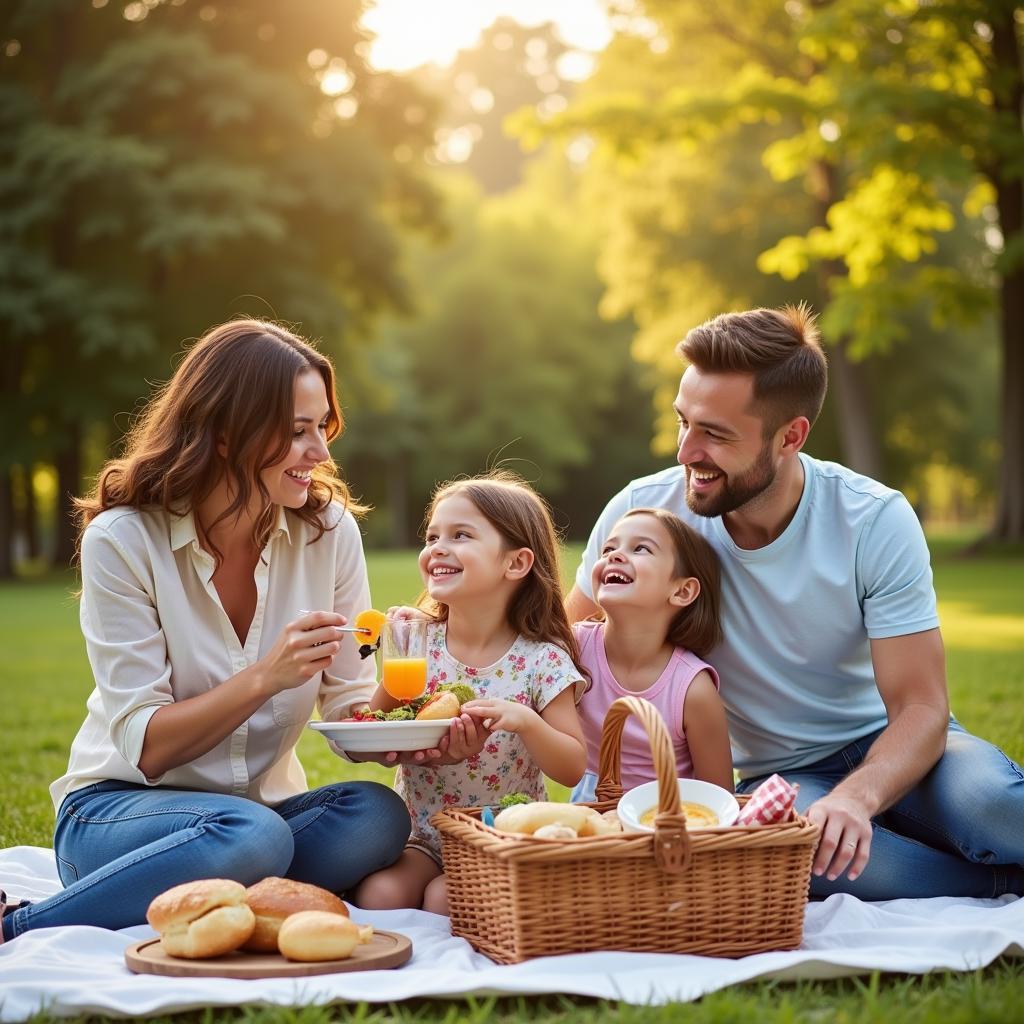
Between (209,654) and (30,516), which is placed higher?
(209,654)

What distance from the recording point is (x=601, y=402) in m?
43.0

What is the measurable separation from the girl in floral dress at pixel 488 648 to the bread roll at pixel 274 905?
0.57 m

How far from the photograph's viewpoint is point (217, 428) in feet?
12.9

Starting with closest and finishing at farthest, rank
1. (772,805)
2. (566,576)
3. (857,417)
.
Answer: (772,805)
(566,576)
(857,417)

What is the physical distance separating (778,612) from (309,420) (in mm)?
1595

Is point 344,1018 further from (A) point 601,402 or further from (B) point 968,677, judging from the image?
(A) point 601,402

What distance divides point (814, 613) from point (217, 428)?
192 centimetres

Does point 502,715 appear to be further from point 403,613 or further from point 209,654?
point 209,654

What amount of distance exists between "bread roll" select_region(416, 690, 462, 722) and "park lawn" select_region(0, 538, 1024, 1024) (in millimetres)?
895

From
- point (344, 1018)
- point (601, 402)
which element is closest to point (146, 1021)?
point (344, 1018)

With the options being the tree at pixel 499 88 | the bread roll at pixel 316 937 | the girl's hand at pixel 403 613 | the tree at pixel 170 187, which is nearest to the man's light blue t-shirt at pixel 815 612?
the girl's hand at pixel 403 613

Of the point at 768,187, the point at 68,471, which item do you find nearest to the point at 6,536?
the point at 68,471

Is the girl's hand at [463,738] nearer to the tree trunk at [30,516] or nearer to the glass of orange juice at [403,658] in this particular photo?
the glass of orange juice at [403,658]

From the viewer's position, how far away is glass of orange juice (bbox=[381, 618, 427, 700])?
387cm
